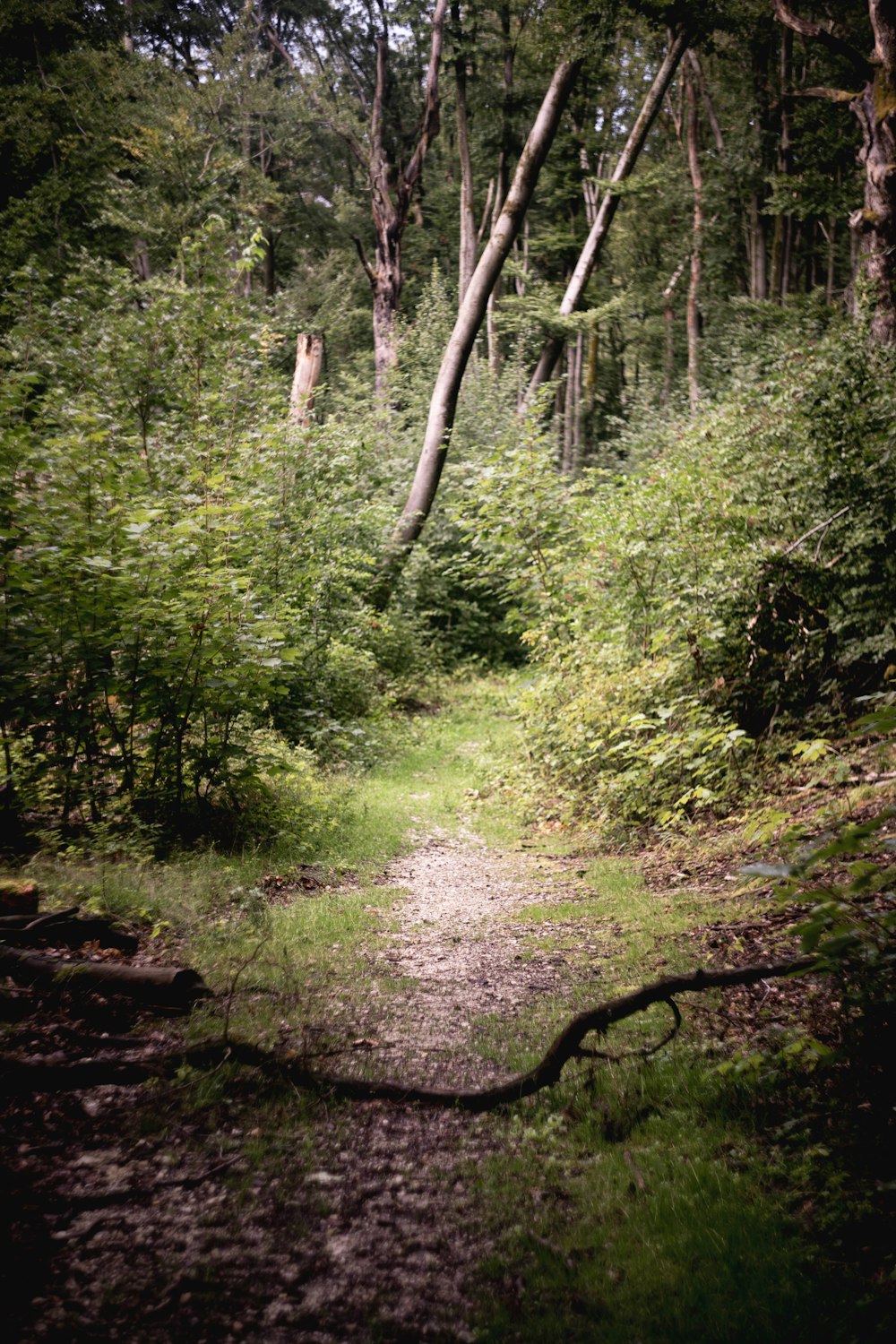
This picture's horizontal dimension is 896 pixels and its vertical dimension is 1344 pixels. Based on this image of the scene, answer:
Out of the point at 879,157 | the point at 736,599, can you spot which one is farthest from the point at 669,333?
the point at 736,599

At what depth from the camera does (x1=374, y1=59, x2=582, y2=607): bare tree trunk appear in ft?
41.6

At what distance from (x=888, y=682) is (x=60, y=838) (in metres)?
6.46

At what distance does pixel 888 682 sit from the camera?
6023 millimetres

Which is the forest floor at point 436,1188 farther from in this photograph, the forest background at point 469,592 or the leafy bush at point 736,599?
the leafy bush at point 736,599

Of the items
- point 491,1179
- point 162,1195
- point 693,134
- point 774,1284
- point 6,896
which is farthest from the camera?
point 693,134

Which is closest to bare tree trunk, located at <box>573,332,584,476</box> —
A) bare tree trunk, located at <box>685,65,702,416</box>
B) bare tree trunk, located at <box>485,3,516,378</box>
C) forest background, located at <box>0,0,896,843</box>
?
forest background, located at <box>0,0,896,843</box>

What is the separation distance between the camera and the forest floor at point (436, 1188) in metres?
1.98

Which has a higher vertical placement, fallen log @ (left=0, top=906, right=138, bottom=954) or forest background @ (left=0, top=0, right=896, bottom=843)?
forest background @ (left=0, top=0, right=896, bottom=843)

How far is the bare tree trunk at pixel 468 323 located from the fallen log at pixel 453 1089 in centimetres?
1146

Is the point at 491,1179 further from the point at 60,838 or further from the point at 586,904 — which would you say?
the point at 60,838

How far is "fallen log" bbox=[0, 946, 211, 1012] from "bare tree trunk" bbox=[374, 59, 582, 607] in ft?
36.4

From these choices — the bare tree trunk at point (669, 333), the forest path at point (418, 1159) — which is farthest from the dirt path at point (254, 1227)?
the bare tree trunk at point (669, 333)

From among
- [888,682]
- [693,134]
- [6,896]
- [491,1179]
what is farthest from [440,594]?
[693,134]

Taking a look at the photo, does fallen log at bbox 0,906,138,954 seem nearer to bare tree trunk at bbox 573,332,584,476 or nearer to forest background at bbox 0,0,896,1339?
forest background at bbox 0,0,896,1339
